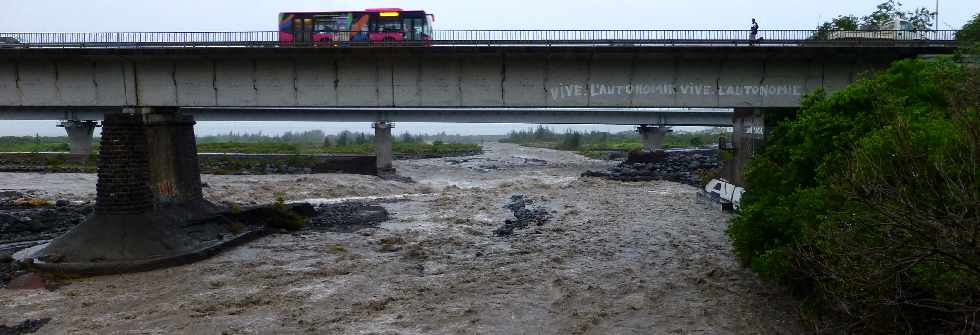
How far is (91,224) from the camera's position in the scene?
18.1 m

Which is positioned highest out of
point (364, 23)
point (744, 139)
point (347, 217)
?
point (364, 23)

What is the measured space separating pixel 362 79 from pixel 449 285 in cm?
766

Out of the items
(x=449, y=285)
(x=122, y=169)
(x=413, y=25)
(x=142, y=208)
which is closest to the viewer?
(x=449, y=285)

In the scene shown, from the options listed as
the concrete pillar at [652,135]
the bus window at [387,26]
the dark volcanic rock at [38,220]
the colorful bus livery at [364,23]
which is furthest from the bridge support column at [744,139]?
the concrete pillar at [652,135]

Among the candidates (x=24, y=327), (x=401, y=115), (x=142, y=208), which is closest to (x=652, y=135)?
(x=401, y=115)

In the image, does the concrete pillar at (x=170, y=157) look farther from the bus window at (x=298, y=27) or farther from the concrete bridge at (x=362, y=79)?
the bus window at (x=298, y=27)

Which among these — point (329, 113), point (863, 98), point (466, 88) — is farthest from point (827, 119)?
point (329, 113)

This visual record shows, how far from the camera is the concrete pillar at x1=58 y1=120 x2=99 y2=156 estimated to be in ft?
195

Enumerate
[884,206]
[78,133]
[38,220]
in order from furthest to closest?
[78,133]
[38,220]
[884,206]

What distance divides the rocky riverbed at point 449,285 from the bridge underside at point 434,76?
428cm

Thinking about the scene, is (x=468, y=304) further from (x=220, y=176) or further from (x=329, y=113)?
(x=329, y=113)

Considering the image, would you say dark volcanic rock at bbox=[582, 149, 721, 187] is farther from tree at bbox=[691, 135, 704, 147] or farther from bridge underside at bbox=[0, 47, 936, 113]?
tree at bbox=[691, 135, 704, 147]

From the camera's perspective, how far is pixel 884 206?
775 centimetres

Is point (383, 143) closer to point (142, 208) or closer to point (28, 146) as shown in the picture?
point (142, 208)
